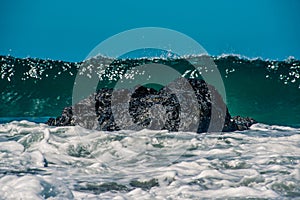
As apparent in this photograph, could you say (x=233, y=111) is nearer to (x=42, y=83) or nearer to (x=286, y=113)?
(x=286, y=113)

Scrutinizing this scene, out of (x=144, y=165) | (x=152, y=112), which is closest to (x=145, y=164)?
(x=144, y=165)

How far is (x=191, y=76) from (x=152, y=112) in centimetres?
1328

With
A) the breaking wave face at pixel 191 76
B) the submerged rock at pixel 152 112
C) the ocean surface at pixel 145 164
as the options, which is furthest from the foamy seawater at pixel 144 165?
the breaking wave face at pixel 191 76

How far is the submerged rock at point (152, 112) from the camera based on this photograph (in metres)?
6.69

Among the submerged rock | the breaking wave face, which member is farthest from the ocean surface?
the breaking wave face

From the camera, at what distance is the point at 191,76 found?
65.0 feet

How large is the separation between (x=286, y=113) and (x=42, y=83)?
37.7 ft

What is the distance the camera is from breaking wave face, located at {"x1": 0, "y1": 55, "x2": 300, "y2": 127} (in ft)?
51.2

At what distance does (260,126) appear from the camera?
802cm

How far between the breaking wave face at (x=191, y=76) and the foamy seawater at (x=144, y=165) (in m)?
8.73

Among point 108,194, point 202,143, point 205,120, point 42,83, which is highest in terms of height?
point 42,83

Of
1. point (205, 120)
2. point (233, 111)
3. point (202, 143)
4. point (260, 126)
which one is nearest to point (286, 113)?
point (233, 111)

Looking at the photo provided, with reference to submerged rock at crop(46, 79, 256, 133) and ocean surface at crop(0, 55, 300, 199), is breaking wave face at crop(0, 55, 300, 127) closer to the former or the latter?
submerged rock at crop(46, 79, 256, 133)

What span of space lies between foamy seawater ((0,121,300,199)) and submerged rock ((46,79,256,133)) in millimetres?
467
